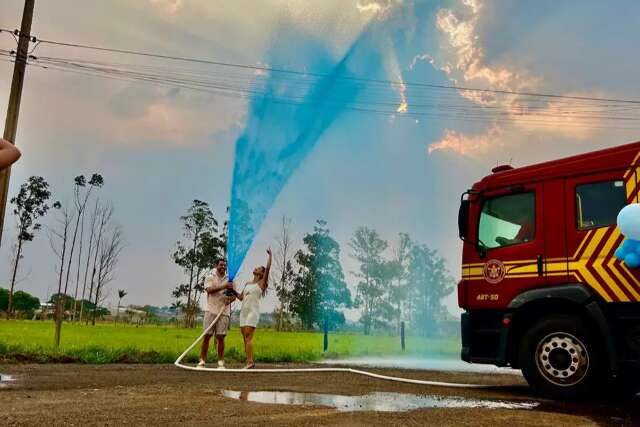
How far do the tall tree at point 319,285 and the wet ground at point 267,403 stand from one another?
29997mm

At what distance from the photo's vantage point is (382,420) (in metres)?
4.63

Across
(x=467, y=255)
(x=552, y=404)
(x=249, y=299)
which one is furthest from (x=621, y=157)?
(x=249, y=299)

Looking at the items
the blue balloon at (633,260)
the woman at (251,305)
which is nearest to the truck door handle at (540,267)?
the blue balloon at (633,260)

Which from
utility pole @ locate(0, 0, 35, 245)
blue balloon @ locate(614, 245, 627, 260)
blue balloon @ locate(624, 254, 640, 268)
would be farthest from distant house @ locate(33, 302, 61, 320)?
blue balloon @ locate(624, 254, 640, 268)

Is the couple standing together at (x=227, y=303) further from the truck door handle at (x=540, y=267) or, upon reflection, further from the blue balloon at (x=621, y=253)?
the blue balloon at (x=621, y=253)

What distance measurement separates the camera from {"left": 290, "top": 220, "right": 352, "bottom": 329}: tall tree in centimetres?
3853

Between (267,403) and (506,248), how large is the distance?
159 inches

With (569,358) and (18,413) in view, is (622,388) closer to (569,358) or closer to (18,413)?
(569,358)

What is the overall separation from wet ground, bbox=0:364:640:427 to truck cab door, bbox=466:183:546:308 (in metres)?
1.42

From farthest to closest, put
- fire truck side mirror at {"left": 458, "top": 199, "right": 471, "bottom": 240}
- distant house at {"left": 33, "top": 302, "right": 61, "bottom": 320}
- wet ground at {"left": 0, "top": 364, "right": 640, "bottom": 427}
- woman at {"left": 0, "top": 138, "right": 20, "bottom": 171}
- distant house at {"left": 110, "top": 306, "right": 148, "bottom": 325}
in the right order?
distant house at {"left": 33, "top": 302, "right": 61, "bottom": 320} → distant house at {"left": 110, "top": 306, "right": 148, "bottom": 325} → fire truck side mirror at {"left": 458, "top": 199, "right": 471, "bottom": 240} → wet ground at {"left": 0, "top": 364, "right": 640, "bottom": 427} → woman at {"left": 0, "top": 138, "right": 20, "bottom": 171}

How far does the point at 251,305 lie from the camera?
9766 millimetres

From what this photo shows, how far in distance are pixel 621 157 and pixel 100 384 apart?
7.36 meters

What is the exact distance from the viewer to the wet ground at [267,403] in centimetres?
461

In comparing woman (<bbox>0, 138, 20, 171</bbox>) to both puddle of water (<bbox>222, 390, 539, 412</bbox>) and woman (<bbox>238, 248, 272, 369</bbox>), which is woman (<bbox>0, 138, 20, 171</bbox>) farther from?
woman (<bbox>238, 248, 272, 369</bbox>)
